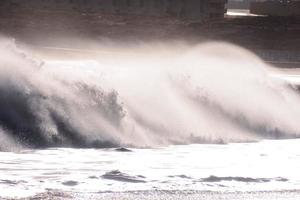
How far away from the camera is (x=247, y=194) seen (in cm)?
1097

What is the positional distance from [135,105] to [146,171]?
5158 millimetres

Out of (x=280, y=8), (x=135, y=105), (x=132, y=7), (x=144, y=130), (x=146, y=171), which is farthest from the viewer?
(x=280, y=8)

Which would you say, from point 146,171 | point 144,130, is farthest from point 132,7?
point 146,171

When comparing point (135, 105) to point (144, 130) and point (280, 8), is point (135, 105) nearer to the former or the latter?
point (144, 130)

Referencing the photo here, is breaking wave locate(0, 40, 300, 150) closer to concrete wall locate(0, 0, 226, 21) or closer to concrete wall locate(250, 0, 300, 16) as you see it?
concrete wall locate(0, 0, 226, 21)

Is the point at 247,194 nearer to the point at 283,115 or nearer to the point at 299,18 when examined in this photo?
the point at 283,115

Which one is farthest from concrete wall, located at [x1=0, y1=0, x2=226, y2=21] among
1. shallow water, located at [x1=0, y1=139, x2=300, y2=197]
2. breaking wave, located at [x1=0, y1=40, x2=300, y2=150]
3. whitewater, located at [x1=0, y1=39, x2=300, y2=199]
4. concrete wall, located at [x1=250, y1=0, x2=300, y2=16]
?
shallow water, located at [x1=0, y1=139, x2=300, y2=197]

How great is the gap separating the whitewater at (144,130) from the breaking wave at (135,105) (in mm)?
25

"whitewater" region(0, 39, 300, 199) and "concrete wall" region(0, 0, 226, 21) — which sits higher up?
"concrete wall" region(0, 0, 226, 21)

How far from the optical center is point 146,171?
1206 centimetres

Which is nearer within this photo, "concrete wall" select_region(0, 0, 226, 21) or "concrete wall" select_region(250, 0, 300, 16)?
"concrete wall" select_region(0, 0, 226, 21)

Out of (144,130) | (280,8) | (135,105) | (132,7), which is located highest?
(132,7)

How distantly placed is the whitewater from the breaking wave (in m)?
0.02

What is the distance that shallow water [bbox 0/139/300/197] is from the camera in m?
10.9
